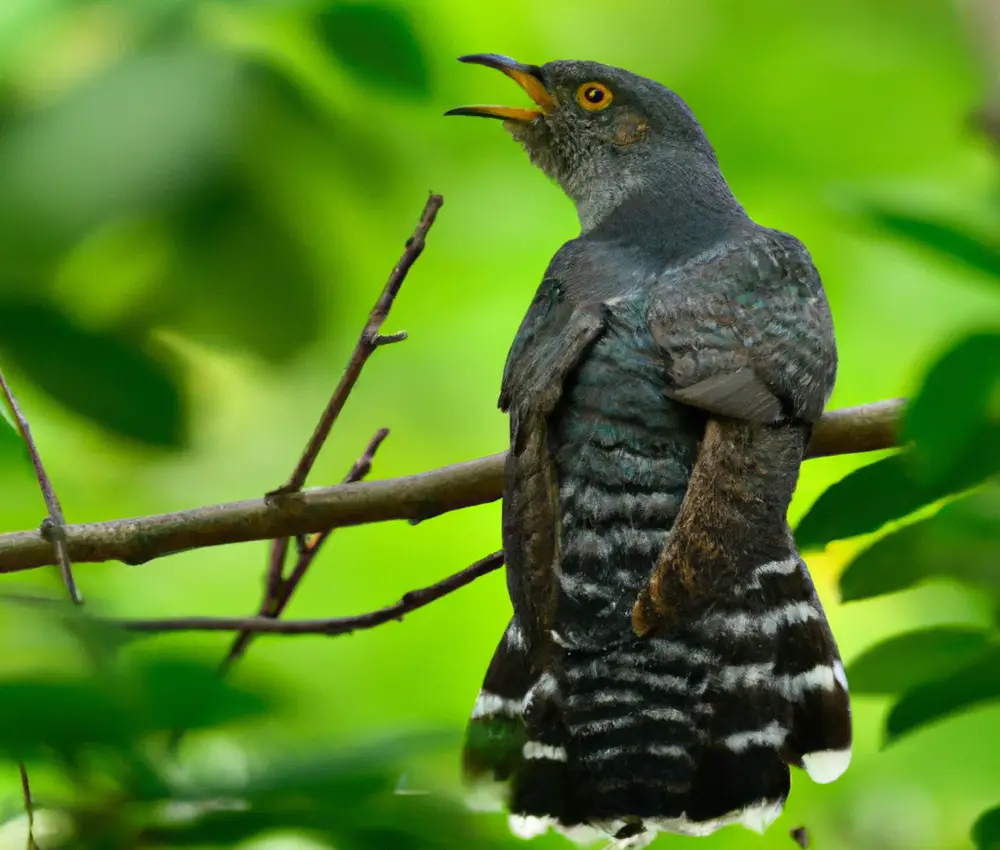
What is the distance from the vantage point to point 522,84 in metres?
5.04

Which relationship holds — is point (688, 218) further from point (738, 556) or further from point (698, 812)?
point (698, 812)

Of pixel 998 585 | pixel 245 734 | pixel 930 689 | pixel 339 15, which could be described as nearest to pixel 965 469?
pixel 998 585

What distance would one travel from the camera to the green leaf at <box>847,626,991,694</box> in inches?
90.0

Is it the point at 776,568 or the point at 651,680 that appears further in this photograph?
the point at 776,568

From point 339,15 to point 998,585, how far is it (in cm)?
166

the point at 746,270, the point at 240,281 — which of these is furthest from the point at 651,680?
the point at 240,281

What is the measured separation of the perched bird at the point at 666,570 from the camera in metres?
2.92

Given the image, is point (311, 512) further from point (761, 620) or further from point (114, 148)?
point (114, 148)

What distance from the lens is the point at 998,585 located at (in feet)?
7.36

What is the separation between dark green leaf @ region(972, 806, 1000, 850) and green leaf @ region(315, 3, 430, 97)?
1578 millimetres

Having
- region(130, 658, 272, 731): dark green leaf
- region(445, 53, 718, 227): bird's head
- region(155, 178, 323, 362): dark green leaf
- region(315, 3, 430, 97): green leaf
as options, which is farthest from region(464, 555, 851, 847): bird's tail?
region(445, 53, 718, 227): bird's head

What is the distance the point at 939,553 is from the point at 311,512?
75.2 inches

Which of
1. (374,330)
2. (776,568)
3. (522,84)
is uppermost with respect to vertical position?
(522,84)

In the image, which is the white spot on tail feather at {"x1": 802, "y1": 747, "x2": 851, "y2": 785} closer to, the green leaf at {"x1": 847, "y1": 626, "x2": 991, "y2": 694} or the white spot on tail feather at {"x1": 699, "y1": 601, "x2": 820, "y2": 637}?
the white spot on tail feather at {"x1": 699, "y1": 601, "x2": 820, "y2": 637}
